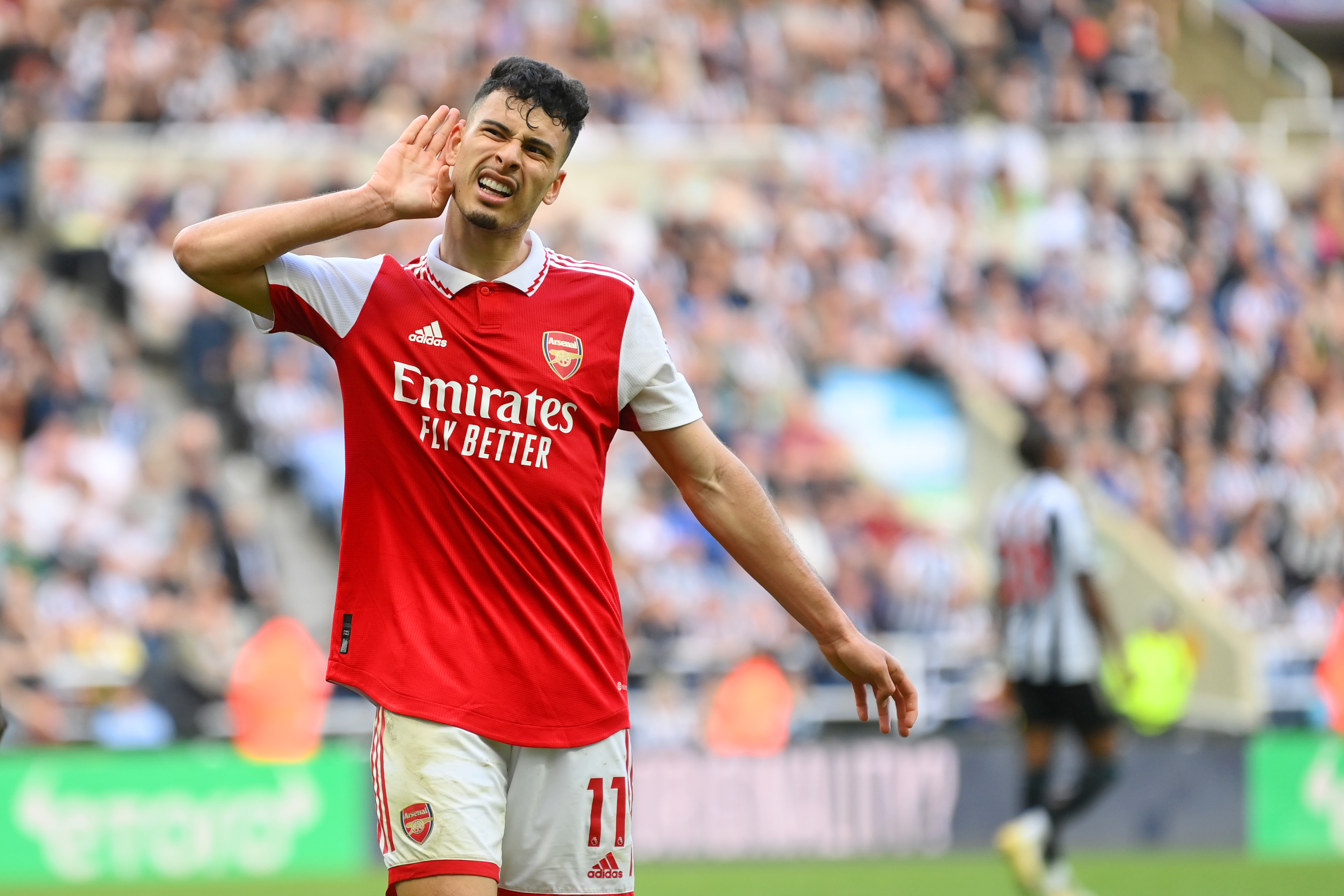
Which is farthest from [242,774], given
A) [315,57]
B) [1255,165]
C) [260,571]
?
[1255,165]

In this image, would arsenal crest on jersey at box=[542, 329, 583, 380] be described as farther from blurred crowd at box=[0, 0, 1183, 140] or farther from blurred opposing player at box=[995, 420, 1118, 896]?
blurred crowd at box=[0, 0, 1183, 140]

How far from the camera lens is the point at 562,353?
4664 mm

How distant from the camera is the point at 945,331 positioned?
63.0ft

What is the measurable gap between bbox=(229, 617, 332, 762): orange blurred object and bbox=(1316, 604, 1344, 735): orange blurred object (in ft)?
26.5

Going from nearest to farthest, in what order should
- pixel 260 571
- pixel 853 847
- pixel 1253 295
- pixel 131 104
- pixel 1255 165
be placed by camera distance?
1. pixel 853 847
2. pixel 260 571
3. pixel 131 104
4. pixel 1253 295
5. pixel 1255 165

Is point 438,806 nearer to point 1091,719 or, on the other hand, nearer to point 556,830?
point 556,830

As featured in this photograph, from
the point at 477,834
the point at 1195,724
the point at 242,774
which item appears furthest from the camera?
the point at 1195,724

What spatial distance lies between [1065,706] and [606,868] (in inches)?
258

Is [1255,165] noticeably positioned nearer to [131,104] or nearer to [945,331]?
[945,331]

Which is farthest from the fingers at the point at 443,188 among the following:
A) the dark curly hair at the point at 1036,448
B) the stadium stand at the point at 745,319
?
the stadium stand at the point at 745,319

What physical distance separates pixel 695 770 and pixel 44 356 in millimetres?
6173

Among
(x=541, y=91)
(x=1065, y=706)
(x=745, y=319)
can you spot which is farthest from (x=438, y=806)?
(x=745, y=319)

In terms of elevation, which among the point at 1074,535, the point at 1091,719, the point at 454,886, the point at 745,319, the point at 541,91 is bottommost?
the point at 454,886

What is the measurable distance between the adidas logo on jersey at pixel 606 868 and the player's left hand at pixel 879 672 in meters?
0.69
